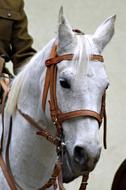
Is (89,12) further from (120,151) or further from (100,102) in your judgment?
(100,102)

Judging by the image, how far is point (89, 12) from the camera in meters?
4.62

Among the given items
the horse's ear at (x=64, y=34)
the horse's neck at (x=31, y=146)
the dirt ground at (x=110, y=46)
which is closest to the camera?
the horse's ear at (x=64, y=34)

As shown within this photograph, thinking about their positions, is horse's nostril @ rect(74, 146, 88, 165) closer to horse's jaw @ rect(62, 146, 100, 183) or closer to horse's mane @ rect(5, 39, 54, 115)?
horse's jaw @ rect(62, 146, 100, 183)

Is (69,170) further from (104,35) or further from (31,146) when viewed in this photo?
(104,35)

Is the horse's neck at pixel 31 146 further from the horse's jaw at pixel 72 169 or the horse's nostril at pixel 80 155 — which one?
the horse's nostril at pixel 80 155

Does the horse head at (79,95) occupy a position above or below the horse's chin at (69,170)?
above

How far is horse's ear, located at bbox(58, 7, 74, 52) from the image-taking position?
6.60ft

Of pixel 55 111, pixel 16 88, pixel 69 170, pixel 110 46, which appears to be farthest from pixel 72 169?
pixel 110 46

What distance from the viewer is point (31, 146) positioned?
216cm

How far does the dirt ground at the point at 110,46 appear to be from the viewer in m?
4.54

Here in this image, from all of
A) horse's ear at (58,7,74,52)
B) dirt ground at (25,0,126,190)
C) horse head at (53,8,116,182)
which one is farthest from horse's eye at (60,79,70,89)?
dirt ground at (25,0,126,190)

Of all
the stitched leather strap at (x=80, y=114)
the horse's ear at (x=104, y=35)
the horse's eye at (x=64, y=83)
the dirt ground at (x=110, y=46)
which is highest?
the horse's ear at (x=104, y=35)

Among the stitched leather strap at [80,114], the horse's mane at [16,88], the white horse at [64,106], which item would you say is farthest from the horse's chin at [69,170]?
the horse's mane at [16,88]

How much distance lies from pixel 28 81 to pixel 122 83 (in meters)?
2.56
